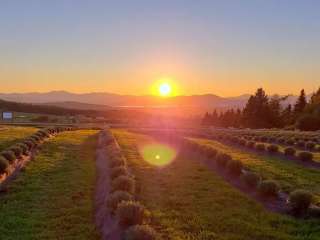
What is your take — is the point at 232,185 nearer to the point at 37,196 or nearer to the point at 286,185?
the point at 286,185

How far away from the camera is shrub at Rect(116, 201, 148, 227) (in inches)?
501

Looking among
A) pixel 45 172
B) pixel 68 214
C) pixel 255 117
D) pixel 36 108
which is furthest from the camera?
pixel 36 108

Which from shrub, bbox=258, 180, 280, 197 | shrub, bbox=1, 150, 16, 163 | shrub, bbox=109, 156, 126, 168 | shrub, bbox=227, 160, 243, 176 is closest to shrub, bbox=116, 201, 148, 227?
shrub, bbox=258, 180, 280, 197

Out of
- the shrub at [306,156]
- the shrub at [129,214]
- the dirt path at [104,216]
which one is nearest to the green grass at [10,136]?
the dirt path at [104,216]

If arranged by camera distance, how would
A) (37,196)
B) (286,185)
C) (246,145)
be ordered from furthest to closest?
(246,145) → (286,185) → (37,196)

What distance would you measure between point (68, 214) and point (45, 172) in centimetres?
923

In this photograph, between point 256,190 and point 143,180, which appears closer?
point 256,190

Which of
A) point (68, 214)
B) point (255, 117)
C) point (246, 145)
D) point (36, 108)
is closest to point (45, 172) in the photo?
point (68, 214)

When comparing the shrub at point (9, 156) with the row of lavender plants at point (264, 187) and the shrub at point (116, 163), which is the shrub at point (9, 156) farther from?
the row of lavender plants at point (264, 187)

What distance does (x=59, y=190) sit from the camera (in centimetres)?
1936

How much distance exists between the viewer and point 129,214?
12820 mm

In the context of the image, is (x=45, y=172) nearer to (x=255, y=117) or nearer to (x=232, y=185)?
(x=232, y=185)

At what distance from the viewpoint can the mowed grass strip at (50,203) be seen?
44.3ft

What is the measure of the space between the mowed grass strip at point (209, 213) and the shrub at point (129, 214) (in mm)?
781
